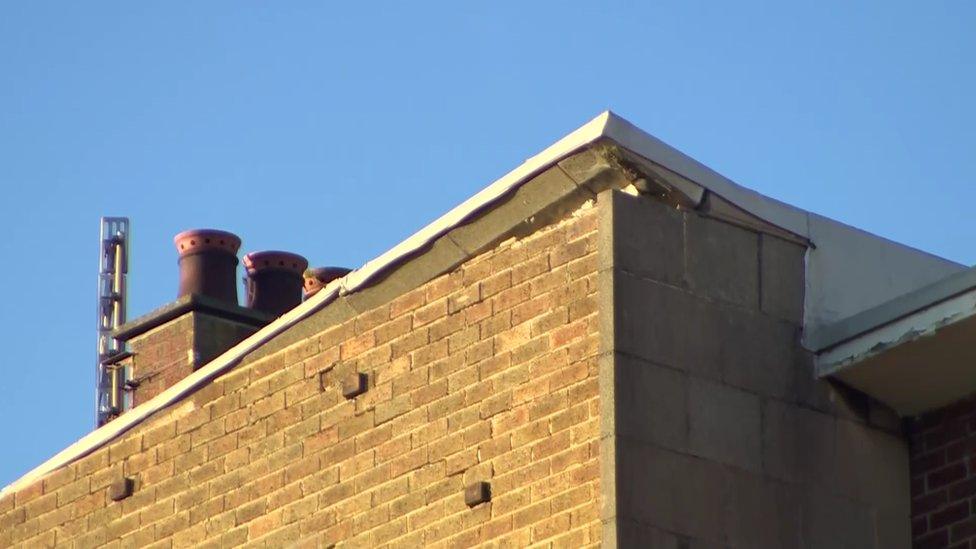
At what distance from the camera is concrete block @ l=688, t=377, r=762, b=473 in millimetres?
12445

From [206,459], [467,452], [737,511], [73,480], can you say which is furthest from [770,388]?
[73,480]

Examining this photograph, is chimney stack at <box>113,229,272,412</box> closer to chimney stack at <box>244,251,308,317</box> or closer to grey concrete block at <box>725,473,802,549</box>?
Result: chimney stack at <box>244,251,308,317</box>

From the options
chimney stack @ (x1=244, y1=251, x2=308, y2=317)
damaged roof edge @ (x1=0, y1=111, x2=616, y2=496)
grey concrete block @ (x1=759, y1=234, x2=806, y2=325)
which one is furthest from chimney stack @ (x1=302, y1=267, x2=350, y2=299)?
grey concrete block @ (x1=759, y1=234, x2=806, y2=325)

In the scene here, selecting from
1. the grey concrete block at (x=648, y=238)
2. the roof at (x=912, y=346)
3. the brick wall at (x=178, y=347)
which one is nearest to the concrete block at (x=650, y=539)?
the grey concrete block at (x=648, y=238)

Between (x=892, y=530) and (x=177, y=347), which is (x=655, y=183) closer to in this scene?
(x=892, y=530)

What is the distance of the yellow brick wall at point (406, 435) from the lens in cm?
1248

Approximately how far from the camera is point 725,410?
496 inches

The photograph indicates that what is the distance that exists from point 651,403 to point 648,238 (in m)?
0.86

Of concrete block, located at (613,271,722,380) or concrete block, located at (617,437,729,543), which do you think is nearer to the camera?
concrete block, located at (617,437,729,543)

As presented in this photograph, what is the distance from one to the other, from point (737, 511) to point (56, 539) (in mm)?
4703

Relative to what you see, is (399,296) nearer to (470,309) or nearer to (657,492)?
(470,309)

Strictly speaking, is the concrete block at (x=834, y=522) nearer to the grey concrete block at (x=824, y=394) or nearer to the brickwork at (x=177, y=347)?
the grey concrete block at (x=824, y=394)

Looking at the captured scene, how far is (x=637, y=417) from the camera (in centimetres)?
1223

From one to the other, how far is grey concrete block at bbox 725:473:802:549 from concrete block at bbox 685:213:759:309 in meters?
0.94
